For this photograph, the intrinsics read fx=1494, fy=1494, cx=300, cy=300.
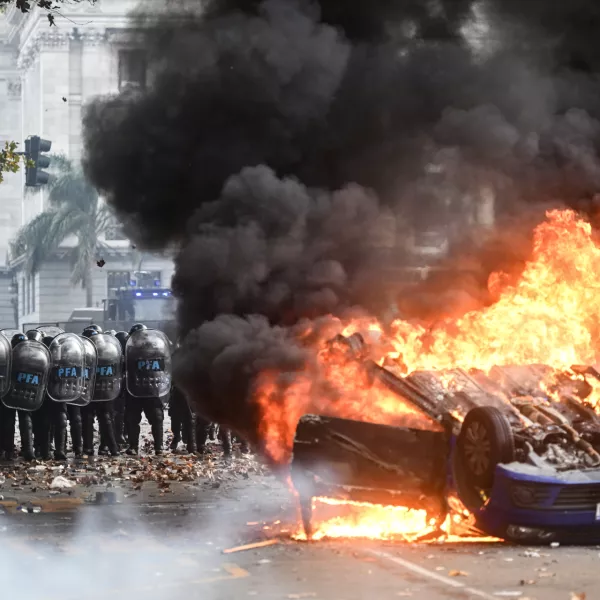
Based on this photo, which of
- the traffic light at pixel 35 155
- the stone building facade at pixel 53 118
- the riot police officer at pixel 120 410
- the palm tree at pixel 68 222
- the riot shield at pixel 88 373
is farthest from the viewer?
the stone building facade at pixel 53 118

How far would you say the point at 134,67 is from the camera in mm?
17344

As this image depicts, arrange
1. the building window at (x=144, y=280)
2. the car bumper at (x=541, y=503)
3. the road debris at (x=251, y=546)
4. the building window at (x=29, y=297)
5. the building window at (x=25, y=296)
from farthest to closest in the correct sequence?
1. the building window at (x=25, y=296)
2. the building window at (x=29, y=297)
3. the building window at (x=144, y=280)
4. the road debris at (x=251, y=546)
5. the car bumper at (x=541, y=503)

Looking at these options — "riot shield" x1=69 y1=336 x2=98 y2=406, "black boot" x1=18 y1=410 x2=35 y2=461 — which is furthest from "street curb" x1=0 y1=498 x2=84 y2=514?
"riot shield" x1=69 y1=336 x2=98 y2=406

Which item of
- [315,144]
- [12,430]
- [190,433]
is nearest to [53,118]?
[190,433]

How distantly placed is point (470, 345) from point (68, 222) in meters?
51.4

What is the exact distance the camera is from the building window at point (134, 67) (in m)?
17.2

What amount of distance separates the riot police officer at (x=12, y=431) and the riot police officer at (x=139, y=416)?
156 centimetres

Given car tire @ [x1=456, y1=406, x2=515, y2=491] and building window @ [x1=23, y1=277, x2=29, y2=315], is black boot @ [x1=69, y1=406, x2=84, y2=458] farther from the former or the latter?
building window @ [x1=23, y1=277, x2=29, y2=315]

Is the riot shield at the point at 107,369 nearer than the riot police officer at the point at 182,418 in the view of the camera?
Yes

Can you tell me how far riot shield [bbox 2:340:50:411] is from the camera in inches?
814

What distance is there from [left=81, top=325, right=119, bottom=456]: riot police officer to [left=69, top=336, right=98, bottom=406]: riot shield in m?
0.36

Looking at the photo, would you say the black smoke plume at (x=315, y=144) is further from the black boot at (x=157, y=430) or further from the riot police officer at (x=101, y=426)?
the black boot at (x=157, y=430)

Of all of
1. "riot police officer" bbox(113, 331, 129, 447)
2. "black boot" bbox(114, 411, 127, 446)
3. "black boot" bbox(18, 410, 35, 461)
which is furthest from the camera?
"black boot" bbox(114, 411, 127, 446)

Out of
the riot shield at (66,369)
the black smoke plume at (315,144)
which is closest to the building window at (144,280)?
the riot shield at (66,369)
